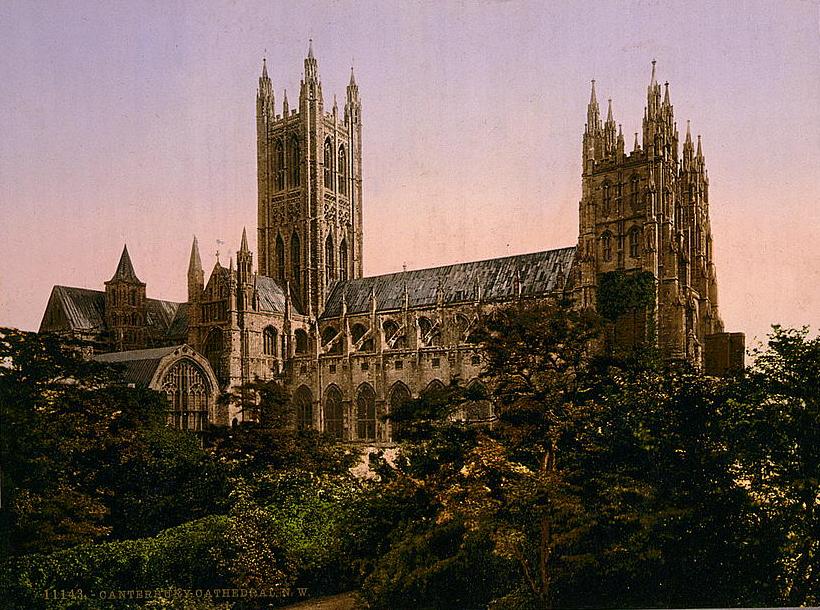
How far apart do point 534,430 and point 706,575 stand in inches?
59.9

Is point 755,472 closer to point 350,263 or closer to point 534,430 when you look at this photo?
point 534,430

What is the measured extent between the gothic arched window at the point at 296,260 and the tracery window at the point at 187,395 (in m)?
1.12

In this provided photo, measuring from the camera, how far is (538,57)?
5.45m

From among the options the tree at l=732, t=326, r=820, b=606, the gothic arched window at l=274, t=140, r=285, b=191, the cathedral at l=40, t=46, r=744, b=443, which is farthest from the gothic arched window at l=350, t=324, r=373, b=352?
the tree at l=732, t=326, r=820, b=606

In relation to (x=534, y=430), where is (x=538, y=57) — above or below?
above

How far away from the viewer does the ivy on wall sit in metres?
5.35

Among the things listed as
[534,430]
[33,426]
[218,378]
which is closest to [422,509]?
[534,430]

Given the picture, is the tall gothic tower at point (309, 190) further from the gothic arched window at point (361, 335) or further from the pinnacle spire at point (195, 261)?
the pinnacle spire at point (195, 261)

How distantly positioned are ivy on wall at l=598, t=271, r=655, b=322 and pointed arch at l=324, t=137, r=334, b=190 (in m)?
2.30

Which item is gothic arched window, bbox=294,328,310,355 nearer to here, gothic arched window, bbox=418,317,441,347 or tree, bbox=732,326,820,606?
gothic arched window, bbox=418,317,441,347

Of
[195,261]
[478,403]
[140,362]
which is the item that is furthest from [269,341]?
[478,403]

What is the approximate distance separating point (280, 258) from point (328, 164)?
2.87 ft

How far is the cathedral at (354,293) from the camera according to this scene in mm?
5348

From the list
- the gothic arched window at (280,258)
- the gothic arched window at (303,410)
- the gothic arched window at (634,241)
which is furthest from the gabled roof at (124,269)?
the gothic arched window at (634,241)
